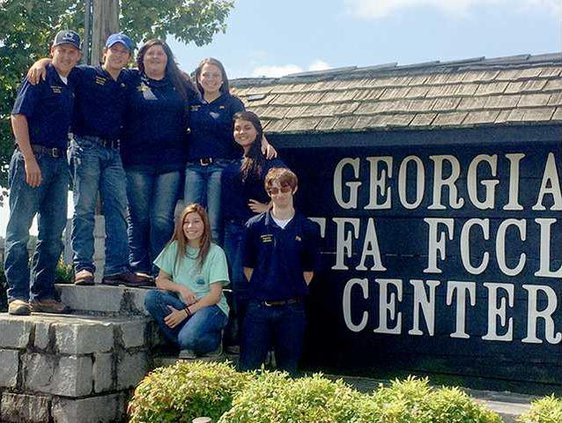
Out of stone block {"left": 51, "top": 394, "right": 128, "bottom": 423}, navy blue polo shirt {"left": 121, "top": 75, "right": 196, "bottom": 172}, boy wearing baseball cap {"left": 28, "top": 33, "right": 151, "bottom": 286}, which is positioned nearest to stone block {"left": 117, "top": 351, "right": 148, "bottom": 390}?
stone block {"left": 51, "top": 394, "right": 128, "bottom": 423}

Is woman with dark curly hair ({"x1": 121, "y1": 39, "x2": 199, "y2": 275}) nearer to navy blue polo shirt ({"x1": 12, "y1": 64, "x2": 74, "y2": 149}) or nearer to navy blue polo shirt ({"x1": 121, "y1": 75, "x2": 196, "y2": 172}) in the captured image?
navy blue polo shirt ({"x1": 121, "y1": 75, "x2": 196, "y2": 172})

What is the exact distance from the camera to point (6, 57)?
68.3ft

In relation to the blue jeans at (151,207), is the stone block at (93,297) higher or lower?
lower

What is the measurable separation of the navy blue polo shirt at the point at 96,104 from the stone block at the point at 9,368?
1.90 meters

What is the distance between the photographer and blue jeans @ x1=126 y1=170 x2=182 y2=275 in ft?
25.2

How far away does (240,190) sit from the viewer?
7.39 metres

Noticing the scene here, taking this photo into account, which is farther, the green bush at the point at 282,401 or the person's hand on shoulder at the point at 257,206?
the person's hand on shoulder at the point at 257,206

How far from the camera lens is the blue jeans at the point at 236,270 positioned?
7.38m

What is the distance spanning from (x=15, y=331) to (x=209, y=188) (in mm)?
1981

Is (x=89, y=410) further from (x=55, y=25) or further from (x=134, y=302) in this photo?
(x=55, y=25)

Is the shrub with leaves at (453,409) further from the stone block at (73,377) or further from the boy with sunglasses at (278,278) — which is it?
the stone block at (73,377)

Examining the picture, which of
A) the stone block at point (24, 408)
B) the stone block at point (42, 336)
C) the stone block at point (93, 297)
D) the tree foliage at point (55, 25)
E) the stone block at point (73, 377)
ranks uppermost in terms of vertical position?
the tree foliage at point (55, 25)

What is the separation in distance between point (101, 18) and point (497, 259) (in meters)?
6.17

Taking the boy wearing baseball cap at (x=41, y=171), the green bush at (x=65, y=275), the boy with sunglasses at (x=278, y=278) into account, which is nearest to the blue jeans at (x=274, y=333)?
the boy with sunglasses at (x=278, y=278)
